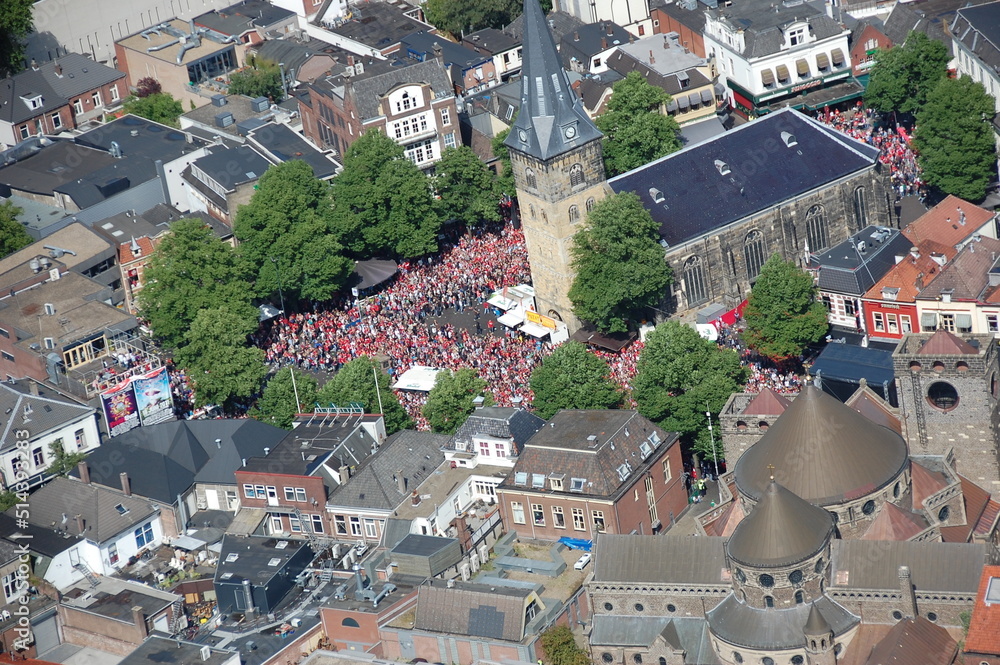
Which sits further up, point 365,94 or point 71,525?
point 365,94

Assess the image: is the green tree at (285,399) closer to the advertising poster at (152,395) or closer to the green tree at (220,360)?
the green tree at (220,360)

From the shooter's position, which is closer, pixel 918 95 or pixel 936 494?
pixel 936 494

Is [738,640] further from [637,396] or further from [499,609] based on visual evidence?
[637,396]

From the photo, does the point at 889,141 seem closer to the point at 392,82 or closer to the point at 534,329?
the point at 534,329

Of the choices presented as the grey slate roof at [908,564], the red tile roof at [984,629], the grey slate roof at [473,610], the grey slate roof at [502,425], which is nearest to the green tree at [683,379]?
the grey slate roof at [502,425]

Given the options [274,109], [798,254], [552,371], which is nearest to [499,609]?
[552,371]

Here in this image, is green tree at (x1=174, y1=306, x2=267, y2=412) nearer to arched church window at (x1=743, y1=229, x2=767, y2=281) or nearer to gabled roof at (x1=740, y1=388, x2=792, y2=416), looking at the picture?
arched church window at (x1=743, y1=229, x2=767, y2=281)
